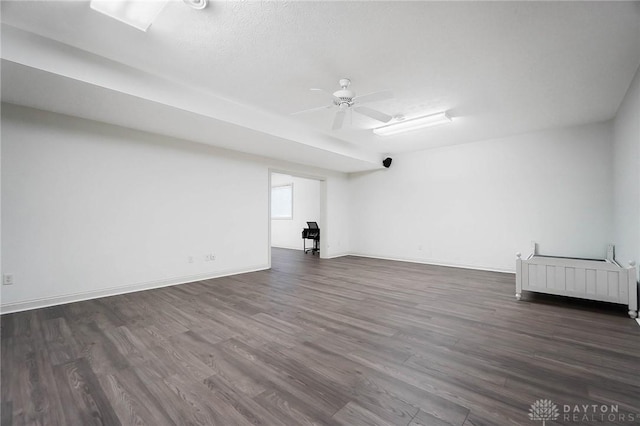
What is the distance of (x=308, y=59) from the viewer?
2.70 m

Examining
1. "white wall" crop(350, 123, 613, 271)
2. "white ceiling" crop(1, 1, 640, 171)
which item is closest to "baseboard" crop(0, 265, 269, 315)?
"white ceiling" crop(1, 1, 640, 171)

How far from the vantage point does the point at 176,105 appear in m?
3.22

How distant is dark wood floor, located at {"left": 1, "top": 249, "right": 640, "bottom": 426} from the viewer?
1.57m

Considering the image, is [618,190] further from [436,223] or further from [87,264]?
[87,264]

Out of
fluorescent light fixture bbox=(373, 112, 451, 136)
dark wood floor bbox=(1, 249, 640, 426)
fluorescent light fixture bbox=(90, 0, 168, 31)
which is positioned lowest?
dark wood floor bbox=(1, 249, 640, 426)

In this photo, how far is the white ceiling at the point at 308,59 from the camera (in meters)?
2.11

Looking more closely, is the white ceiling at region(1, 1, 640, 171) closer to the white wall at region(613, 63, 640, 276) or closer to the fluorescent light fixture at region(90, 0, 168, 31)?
the fluorescent light fixture at region(90, 0, 168, 31)

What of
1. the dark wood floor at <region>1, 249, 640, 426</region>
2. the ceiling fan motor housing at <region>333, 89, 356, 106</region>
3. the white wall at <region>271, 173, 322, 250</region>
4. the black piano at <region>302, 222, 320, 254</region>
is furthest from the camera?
the white wall at <region>271, 173, 322, 250</region>

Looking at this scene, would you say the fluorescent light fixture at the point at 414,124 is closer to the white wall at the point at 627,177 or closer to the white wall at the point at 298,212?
the white wall at the point at 627,177

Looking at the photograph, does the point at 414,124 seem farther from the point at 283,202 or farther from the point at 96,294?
the point at 283,202

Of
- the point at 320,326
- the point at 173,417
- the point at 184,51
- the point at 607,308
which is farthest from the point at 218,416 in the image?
the point at 607,308

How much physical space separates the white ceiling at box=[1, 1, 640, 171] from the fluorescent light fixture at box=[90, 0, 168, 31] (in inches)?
3.3

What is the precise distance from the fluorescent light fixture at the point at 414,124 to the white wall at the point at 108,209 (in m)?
2.81

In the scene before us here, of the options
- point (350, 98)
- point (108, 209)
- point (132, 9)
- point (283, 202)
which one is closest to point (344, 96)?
point (350, 98)
